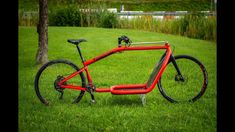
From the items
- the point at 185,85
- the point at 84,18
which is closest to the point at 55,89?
the point at 185,85

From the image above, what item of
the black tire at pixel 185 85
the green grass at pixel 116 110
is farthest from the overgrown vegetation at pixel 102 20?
the black tire at pixel 185 85

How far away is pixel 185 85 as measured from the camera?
7691 mm

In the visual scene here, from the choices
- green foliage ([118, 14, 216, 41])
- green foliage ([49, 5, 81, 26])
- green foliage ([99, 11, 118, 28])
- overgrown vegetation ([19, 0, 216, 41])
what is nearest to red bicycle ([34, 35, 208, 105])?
green foliage ([118, 14, 216, 41])

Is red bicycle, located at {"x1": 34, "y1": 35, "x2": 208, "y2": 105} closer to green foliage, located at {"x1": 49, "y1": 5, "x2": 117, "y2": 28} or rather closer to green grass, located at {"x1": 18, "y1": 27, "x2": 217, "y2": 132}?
green grass, located at {"x1": 18, "y1": 27, "x2": 217, "y2": 132}

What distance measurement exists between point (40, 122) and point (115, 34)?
10579 millimetres

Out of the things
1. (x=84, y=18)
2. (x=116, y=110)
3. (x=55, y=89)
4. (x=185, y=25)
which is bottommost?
(x=116, y=110)

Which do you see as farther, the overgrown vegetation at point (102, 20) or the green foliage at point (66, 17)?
the green foliage at point (66, 17)

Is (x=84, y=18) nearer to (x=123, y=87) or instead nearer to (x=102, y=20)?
(x=102, y=20)

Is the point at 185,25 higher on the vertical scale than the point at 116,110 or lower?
higher

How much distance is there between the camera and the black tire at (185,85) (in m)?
6.38

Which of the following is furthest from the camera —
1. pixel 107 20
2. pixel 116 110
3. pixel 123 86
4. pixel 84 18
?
pixel 84 18

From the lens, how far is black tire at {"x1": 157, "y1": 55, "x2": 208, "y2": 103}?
6379mm

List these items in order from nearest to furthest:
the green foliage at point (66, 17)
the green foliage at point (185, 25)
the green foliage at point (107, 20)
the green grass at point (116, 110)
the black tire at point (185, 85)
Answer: the green grass at point (116, 110) < the black tire at point (185, 85) < the green foliage at point (185, 25) < the green foliage at point (66, 17) < the green foliage at point (107, 20)

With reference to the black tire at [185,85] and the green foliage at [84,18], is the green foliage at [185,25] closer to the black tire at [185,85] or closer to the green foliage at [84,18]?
the green foliage at [84,18]
